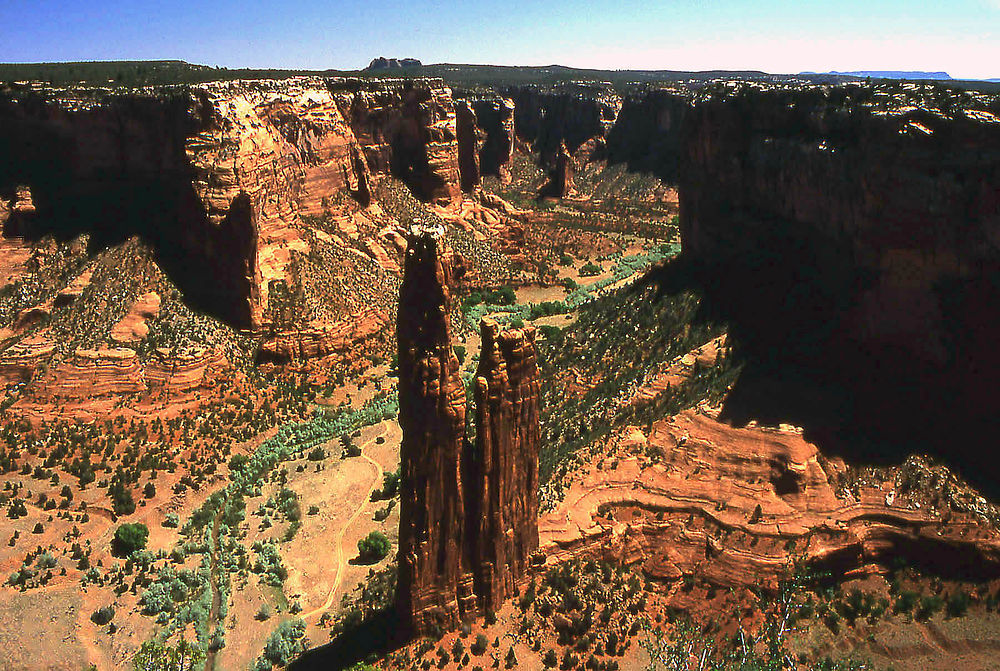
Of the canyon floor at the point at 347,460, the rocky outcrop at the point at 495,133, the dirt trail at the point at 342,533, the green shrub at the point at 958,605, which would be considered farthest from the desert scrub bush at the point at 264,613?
the rocky outcrop at the point at 495,133

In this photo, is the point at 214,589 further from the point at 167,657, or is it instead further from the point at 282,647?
the point at 282,647

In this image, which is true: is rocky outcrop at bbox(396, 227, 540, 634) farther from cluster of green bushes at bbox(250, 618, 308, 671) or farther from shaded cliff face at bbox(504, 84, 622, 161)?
shaded cliff face at bbox(504, 84, 622, 161)

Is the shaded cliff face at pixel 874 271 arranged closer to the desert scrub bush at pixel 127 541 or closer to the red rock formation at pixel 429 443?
the red rock formation at pixel 429 443

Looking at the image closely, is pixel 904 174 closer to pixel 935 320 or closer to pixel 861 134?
pixel 861 134

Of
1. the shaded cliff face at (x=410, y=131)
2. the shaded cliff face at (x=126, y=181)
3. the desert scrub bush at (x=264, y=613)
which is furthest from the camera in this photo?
the shaded cliff face at (x=410, y=131)

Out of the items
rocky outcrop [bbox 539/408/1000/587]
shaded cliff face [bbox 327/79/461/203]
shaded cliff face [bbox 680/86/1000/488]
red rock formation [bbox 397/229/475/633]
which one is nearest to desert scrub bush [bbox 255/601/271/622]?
red rock formation [bbox 397/229/475/633]

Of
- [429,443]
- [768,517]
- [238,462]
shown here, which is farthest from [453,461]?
[238,462]

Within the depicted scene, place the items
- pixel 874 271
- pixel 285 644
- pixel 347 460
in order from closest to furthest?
pixel 285 644, pixel 874 271, pixel 347 460
